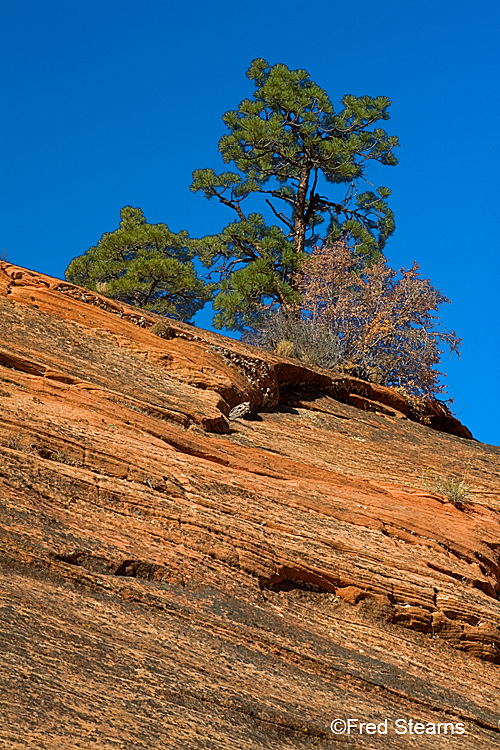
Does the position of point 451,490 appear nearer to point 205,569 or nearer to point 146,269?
point 205,569

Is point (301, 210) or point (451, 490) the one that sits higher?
point (301, 210)

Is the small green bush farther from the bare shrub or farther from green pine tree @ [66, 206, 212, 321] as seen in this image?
green pine tree @ [66, 206, 212, 321]

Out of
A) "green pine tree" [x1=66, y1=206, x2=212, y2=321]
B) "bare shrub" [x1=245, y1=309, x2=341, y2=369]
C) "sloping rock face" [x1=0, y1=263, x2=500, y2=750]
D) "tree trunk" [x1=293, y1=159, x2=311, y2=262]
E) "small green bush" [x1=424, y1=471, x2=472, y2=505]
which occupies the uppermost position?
"tree trunk" [x1=293, y1=159, x2=311, y2=262]

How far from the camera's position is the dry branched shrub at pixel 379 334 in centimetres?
1806

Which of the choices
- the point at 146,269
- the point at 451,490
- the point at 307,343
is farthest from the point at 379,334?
the point at 146,269

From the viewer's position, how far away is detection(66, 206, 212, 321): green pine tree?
27.5m

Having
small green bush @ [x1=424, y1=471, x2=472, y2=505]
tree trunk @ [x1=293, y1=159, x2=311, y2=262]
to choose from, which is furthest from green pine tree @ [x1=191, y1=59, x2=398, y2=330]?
small green bush @ [x1=424, y1=471, x2=472, y2=505]

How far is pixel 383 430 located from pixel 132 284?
14.4m

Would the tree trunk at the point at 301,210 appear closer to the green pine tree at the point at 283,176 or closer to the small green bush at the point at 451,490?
the green pine tree at the point at 283,176

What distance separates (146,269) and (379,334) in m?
11.1

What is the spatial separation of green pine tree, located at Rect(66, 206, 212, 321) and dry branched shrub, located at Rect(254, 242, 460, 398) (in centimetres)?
785

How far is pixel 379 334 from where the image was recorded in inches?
748

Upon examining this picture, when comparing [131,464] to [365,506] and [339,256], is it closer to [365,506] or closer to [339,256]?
[365,506]

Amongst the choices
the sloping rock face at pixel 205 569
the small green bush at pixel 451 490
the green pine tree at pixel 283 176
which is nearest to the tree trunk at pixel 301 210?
the green pine tree at pixel 283 176
